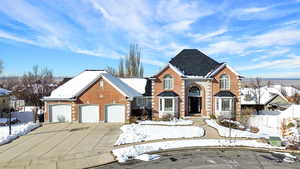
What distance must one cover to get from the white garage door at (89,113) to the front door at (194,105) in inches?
486

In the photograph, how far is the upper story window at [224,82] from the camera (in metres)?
26.7

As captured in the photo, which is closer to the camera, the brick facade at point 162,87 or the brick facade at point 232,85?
the brick facade at point 232,85

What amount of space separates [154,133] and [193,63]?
14.4 meters

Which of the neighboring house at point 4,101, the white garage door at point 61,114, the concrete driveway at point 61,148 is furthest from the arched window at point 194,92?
the neighboring house at point 4,101

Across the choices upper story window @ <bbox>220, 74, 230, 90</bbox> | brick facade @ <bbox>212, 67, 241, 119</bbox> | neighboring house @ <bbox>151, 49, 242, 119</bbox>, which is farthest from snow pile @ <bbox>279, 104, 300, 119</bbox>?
upper story window @ <bbox>220, 74, 230, 90</bbox>

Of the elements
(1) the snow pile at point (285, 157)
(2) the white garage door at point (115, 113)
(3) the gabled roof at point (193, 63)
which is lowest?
(1) the snow pile at point (285, 157)

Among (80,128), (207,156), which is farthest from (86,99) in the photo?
(207,156)

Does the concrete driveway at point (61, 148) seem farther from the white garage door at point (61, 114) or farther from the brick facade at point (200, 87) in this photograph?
the brick facade at point (200, 87)

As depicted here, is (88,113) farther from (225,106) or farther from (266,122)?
(266,122)

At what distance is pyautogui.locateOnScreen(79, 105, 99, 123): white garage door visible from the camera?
24.5m

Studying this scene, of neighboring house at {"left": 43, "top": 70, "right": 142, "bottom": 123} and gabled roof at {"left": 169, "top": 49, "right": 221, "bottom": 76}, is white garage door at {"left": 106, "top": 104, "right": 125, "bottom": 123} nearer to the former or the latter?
neighboring house at {"left": 43, "top": 70, "right": 142, "bottom": 123}

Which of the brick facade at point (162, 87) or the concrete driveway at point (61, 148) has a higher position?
the brick facade at point (162, 87)

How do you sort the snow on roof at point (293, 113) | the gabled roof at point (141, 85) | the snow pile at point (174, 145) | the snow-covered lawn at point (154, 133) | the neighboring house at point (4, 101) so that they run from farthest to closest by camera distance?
the gabled roof at point (141, 85)
the neighboring house at point (4, 101)
the snow on roof at point (293, 113)
the snow-covered lawn at point (154, 133)
the snow pile at point (174, 145)

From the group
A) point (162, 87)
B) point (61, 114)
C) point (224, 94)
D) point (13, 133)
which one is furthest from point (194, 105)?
point (13, 133)
